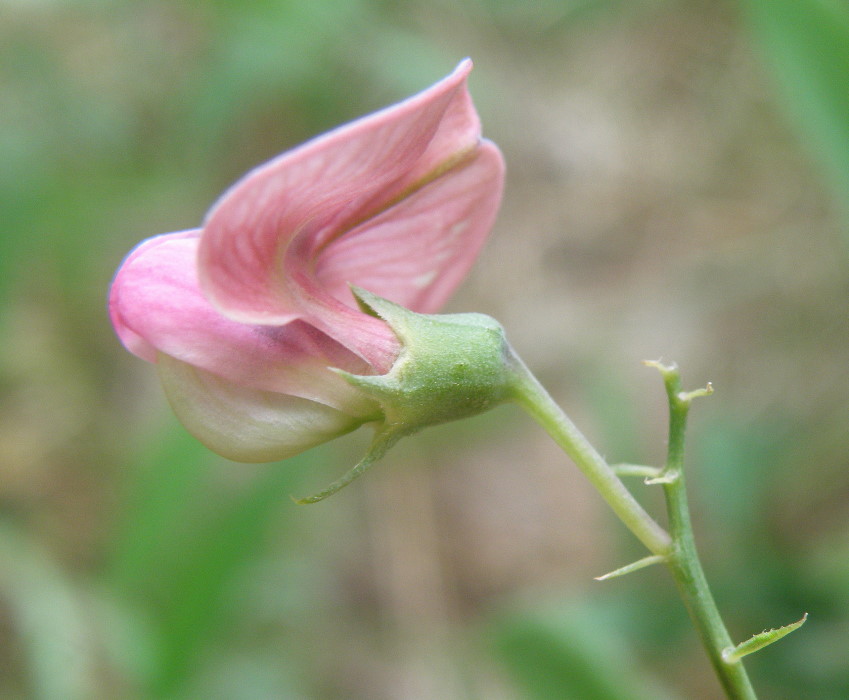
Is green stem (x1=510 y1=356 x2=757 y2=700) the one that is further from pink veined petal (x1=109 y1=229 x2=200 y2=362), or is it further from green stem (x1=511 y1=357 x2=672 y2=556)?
pink veined petal (x1=109 y1=229 x2=200 y2=362)

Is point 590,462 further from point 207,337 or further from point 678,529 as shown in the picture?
point 207,337

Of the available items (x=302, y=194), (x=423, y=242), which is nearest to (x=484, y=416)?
(x=423, y=242)

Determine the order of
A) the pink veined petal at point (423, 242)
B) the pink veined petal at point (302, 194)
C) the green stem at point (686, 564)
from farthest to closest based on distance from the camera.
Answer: the pink veined petal at point (423, 242), the green stem at point (686, 564), the pink veined petal at point (302, 194)

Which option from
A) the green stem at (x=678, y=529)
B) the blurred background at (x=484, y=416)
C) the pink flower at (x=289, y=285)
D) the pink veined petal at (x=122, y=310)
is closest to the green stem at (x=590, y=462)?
the green stem at (x=678, y=529)

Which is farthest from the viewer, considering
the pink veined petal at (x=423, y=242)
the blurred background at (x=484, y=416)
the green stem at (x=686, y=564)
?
the blurred background at (x=484, y=416)

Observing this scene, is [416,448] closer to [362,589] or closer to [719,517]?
[362,589]

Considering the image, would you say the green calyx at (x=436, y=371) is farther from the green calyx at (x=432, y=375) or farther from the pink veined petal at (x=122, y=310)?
the pink veined petal at (x=122, y=310)

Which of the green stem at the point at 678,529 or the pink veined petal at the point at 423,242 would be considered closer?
the green stem at the point at 678,529
